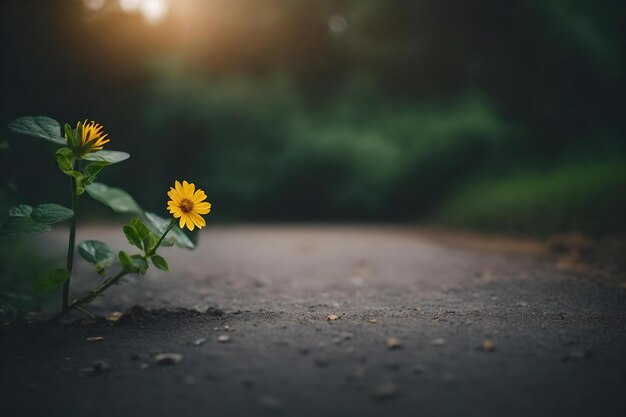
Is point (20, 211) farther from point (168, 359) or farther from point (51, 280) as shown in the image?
point (168, 359)

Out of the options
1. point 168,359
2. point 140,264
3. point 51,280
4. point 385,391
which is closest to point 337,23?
point 140,264

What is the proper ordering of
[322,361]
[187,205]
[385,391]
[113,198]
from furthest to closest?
[113,198] → [187,205] → [322,361] → [385,391]

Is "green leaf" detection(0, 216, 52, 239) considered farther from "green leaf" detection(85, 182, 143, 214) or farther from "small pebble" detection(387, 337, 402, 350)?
"small pebble" detection(387, 337, 402, 350)

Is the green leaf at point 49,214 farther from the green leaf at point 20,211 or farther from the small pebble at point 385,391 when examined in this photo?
the small pebble at point 385,391

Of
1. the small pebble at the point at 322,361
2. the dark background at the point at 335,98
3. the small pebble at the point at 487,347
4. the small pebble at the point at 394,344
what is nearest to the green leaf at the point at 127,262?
the small pebble at the point at 322,361

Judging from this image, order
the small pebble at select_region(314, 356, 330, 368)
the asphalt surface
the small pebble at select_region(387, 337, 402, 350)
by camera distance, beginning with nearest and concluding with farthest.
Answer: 1. the asphalt surface
2. the small pebble at select_region(314, 356, 330, 368)
3. the small pebble at select_region(387, 337, 402, 350)

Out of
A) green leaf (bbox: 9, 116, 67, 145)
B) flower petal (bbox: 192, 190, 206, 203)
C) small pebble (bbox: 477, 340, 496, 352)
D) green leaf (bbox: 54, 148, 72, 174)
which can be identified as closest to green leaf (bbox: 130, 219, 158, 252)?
flower petal (bbox: 192, 190, 206, 203)
